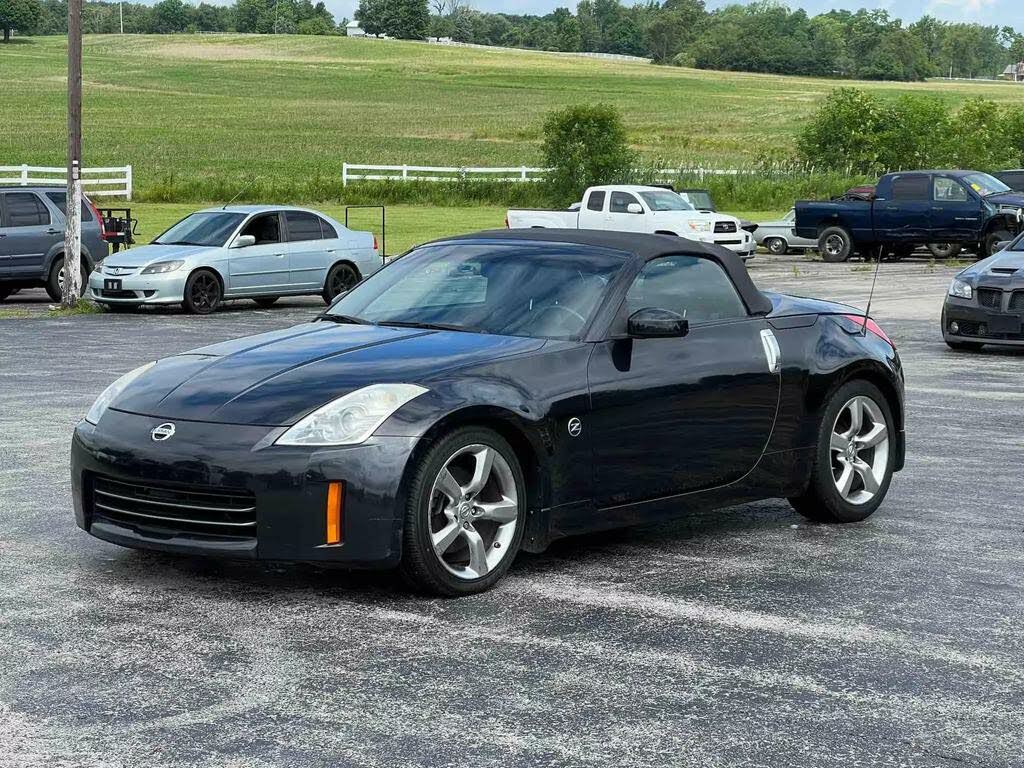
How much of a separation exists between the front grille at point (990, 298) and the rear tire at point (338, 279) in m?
10.1

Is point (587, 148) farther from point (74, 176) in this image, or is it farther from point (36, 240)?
point (74, 176)

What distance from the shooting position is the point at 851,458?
8.23 meters

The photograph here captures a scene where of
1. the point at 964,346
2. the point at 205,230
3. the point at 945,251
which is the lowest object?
the point at 945,251

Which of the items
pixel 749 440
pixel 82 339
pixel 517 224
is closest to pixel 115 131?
pixel 517 224

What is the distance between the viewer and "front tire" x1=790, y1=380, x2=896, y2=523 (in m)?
8.04

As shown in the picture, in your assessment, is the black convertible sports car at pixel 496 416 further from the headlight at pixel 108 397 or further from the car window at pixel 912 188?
the car window at pixel 912 188

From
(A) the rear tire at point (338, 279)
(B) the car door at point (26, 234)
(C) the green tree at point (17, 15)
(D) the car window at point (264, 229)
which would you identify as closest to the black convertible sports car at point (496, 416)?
(D) the car window at point (264, 229)

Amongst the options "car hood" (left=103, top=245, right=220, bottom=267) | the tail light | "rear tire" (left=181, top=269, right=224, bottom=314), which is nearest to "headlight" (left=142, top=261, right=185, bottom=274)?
"car hood" (left=103, top=245, right=220, bottom=267)

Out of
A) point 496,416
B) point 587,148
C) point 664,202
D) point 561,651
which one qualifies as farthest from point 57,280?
point 587,148

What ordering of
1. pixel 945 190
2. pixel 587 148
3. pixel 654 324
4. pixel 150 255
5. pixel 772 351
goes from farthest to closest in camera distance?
pixel 587 148 < pixel 945 190 < pixel 150 255 < pixel 772 351 < pixel 654 324

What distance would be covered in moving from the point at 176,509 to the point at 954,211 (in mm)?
30494

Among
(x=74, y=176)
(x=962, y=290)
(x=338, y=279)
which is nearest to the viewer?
(x=962, y=290)

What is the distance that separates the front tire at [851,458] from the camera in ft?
26.4

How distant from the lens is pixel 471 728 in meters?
4.85
